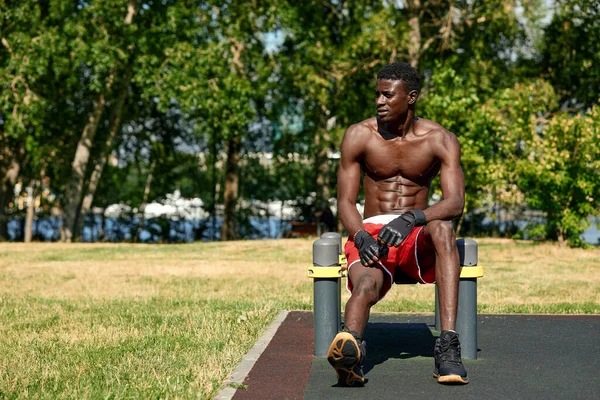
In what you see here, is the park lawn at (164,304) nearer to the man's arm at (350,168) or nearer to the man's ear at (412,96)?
the man's arm at (350,168)

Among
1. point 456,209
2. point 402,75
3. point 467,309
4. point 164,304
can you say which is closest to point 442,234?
point 456,209

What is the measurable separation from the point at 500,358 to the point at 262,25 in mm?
21213

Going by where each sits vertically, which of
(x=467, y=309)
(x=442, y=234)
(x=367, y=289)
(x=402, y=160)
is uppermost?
(x=402, y=160)

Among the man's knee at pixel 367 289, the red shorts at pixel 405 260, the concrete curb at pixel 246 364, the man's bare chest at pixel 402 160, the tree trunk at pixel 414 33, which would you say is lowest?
the concrete curb at pixel 246 364

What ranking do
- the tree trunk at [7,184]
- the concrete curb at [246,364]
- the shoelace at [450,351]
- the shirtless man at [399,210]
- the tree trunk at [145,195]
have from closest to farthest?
the concrete curb at [246,364]
the shoelace at [450,351]
the shirtless man at [399,210]
the tree trunk at [7,184]
the tree trunk at [145,195]

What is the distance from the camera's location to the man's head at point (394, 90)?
5.80 meters

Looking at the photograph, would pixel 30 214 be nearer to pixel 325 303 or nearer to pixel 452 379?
pixel 325 303

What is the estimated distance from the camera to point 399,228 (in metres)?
5.30

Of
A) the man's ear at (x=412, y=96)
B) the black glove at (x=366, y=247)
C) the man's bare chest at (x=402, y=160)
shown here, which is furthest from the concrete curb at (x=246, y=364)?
the man's ear at (x=412, y=96)

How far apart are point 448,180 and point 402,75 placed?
0.73 m

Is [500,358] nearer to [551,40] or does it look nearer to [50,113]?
[50,113]

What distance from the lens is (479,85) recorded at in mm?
28266

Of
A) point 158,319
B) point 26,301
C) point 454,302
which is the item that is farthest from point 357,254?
point 26,301

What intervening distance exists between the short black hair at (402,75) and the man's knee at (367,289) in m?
1.31
